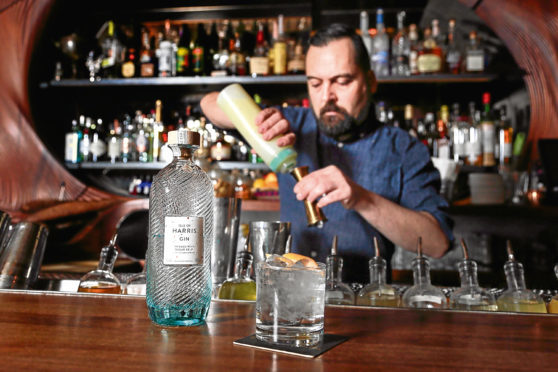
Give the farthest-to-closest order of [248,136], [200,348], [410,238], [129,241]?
[129,241], [410,238], [248,136], [200,348]

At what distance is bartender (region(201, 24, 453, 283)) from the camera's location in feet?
5.01

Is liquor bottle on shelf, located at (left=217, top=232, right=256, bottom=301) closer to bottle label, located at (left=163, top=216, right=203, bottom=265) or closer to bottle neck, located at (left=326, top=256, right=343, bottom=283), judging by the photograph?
bottle neck, located at (left=326, top=256, right=343, bottom=283)

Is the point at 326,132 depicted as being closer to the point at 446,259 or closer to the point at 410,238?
the point at 410,238

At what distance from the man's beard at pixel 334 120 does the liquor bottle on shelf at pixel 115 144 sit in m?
1.67

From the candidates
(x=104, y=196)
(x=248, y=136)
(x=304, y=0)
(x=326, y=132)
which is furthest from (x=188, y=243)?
(x=304, y=0)

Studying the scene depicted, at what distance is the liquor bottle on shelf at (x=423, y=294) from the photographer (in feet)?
2.84

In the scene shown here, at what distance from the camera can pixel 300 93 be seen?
9.90 feet

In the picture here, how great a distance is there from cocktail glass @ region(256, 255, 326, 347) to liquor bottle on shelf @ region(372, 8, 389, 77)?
7.40 feet

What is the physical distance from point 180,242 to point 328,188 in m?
0.65

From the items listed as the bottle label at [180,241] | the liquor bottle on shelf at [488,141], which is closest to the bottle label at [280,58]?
the liquor bottle on shelf at [488,141]

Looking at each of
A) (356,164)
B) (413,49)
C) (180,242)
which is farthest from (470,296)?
(413,49)

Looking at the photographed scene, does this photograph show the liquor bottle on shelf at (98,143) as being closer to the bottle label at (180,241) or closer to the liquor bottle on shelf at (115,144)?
the liquor bottle on shelf at (115,144)

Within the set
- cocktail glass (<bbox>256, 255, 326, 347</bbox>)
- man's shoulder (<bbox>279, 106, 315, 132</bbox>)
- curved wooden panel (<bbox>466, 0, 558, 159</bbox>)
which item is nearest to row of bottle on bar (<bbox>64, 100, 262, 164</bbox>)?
man's shoulder (<bbox>279, 106, 315, 132</bbox>)

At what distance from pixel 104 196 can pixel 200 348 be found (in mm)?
2462
